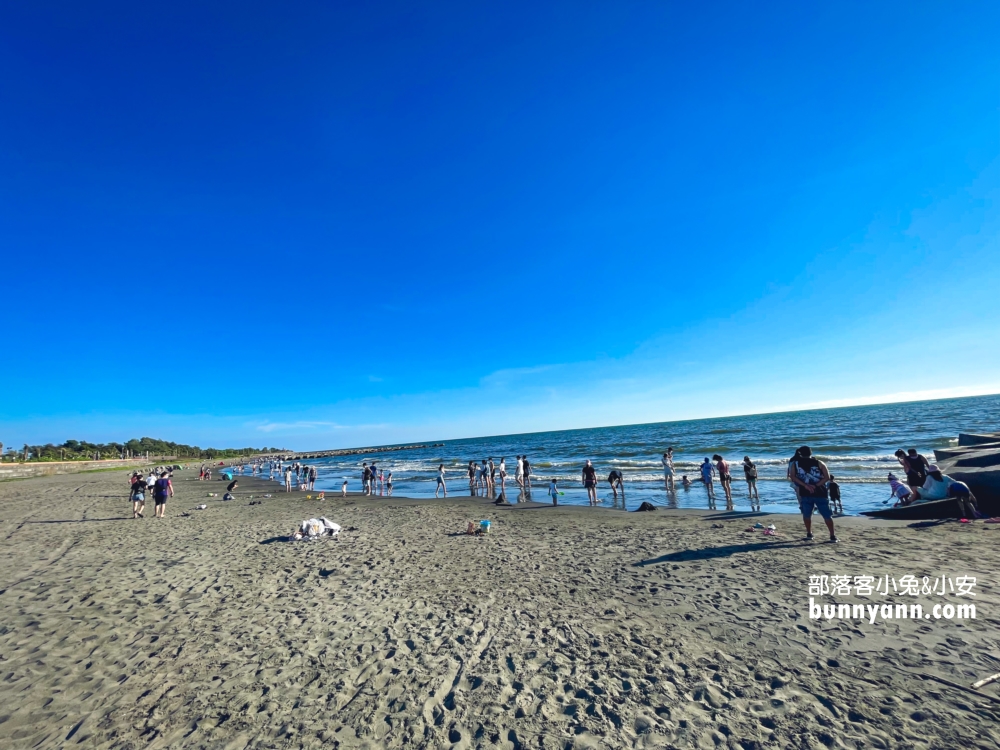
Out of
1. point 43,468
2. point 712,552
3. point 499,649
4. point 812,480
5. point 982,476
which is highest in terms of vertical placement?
point 43,468

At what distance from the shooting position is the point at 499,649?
5719mm

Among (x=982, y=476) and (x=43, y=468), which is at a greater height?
(x=43, y=468)

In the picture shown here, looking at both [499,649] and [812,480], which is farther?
[812,480]

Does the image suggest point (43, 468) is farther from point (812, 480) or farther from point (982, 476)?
point (982, 476)

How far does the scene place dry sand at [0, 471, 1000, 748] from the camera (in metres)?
4.18

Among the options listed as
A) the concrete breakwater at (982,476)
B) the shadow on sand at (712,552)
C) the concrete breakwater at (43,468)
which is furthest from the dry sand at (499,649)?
the concrete breakwater at (43,468)

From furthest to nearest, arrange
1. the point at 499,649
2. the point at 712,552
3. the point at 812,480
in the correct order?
the point at 712,552, the point at 812,480, the point at 499,649

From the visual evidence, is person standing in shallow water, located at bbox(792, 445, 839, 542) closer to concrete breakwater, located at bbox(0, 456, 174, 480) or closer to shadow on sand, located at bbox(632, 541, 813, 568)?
shadow on sand, located at bbox(632, 541, 813, 568)

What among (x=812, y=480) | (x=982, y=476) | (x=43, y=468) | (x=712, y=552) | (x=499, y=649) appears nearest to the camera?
(x=499, y=649)

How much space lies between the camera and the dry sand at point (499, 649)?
13.7 ft

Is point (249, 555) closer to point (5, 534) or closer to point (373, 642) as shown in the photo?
point (373, 642)

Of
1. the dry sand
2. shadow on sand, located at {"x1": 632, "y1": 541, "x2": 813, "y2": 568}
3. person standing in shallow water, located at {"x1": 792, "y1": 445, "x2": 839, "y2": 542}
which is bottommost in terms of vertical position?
shadow on sand, located at {"x1": 632, "y1": 541, "x2": 813, "y2": 568}

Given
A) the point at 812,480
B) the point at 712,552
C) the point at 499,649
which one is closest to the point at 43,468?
the point at 499,649

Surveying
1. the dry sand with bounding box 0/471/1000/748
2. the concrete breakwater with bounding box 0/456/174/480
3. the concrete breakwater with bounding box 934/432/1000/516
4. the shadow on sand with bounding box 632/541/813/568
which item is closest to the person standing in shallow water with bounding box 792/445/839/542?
the dry sand with bounding box 0/471/1000/748
